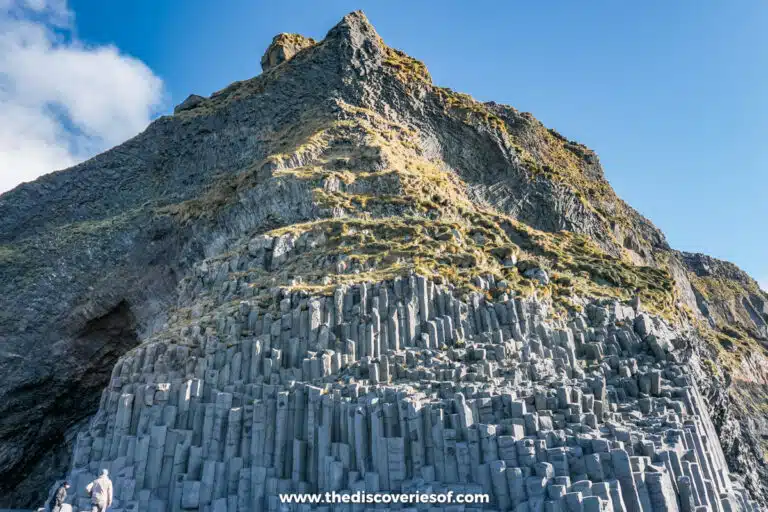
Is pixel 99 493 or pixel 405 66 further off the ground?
pixel 405 66

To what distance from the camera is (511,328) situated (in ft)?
65.8

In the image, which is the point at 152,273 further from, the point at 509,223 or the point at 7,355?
the point at 509,223

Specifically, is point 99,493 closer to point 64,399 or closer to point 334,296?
point 334,296

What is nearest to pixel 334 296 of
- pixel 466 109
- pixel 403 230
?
pixel 403 230

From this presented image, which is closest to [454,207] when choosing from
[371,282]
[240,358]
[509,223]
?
[509,223]

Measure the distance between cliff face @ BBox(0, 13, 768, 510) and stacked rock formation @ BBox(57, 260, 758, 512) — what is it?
9 cm

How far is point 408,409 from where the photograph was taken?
614 inches

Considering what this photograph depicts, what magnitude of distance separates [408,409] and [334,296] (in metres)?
6.08

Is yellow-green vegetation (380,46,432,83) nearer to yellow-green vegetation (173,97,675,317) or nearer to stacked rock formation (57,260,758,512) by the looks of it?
yellow-green vegetation (173,97,675,317)

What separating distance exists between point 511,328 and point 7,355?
27272mm

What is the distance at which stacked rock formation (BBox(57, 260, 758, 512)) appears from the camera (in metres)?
13.8

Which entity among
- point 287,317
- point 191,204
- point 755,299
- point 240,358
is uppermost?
point 755,299

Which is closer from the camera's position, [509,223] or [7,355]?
[509,223]

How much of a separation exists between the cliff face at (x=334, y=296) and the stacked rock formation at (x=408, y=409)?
0.28 feet
